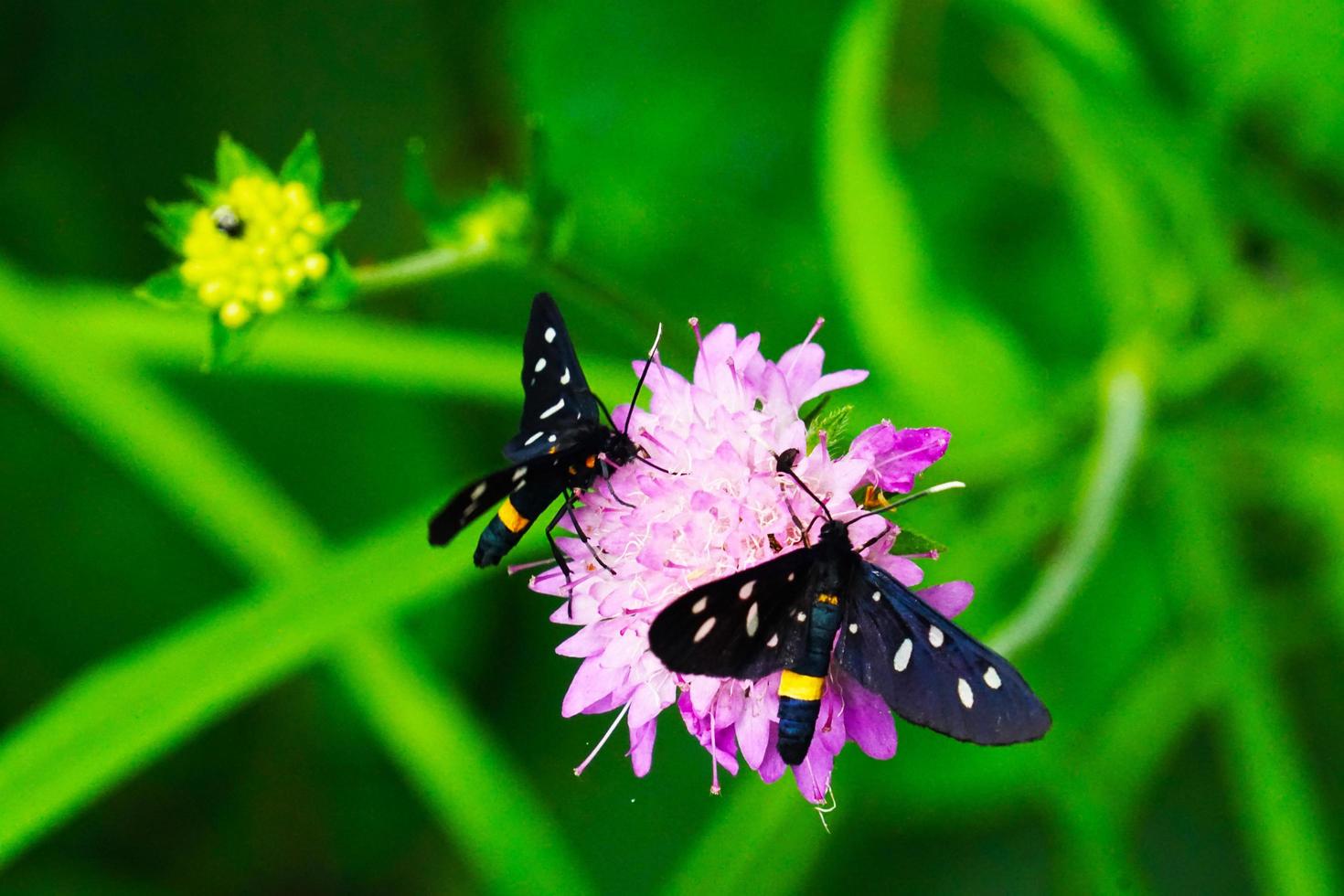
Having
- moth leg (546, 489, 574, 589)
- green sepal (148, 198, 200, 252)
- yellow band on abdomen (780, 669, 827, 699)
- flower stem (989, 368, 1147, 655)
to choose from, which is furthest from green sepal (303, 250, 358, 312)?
flower stem (989, 368, 1147, 655)

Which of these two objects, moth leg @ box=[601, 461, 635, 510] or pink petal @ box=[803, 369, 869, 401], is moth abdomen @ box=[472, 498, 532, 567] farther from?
pink petal @ box=[803, 369, 869, 401]

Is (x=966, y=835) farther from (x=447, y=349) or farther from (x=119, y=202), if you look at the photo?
(x=119, y=202)

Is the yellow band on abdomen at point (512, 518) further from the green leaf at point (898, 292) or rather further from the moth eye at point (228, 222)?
the green leaf at point (898, 292)

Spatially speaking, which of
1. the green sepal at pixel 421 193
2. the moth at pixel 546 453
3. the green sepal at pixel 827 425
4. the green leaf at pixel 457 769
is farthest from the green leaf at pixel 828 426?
the green leaf at pixel 457 769

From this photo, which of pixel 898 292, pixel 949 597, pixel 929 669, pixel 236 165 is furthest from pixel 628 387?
pixel 929 669

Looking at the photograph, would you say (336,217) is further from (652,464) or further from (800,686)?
(800,686)
